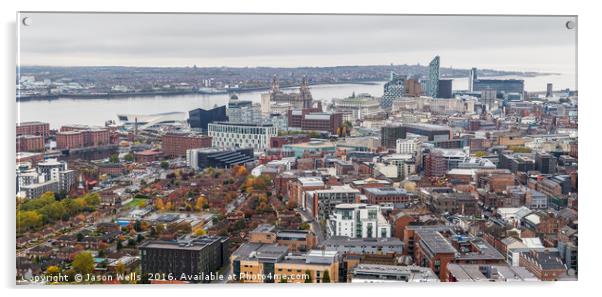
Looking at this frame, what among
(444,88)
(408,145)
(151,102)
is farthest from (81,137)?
(444,88)

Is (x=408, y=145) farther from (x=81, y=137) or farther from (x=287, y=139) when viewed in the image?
(x=81, y=137)

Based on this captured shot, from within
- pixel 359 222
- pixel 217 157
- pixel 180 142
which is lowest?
pixel 359 222

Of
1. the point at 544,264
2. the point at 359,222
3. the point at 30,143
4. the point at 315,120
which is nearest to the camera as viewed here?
the point at 544,264

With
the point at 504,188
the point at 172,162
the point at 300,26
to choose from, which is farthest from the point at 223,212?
the point at 504,188

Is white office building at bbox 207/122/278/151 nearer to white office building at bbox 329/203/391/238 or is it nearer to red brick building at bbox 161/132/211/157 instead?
red brick building at bbox 161/132/211/157

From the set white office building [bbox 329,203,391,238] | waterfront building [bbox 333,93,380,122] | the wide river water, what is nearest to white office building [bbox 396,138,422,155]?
waterfront building [bbox 333,93,380,122]

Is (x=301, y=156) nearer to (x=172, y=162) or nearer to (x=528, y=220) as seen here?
(x=172, y=162)

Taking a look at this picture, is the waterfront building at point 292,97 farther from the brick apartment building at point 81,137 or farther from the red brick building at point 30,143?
the red brick building at point 30,143
